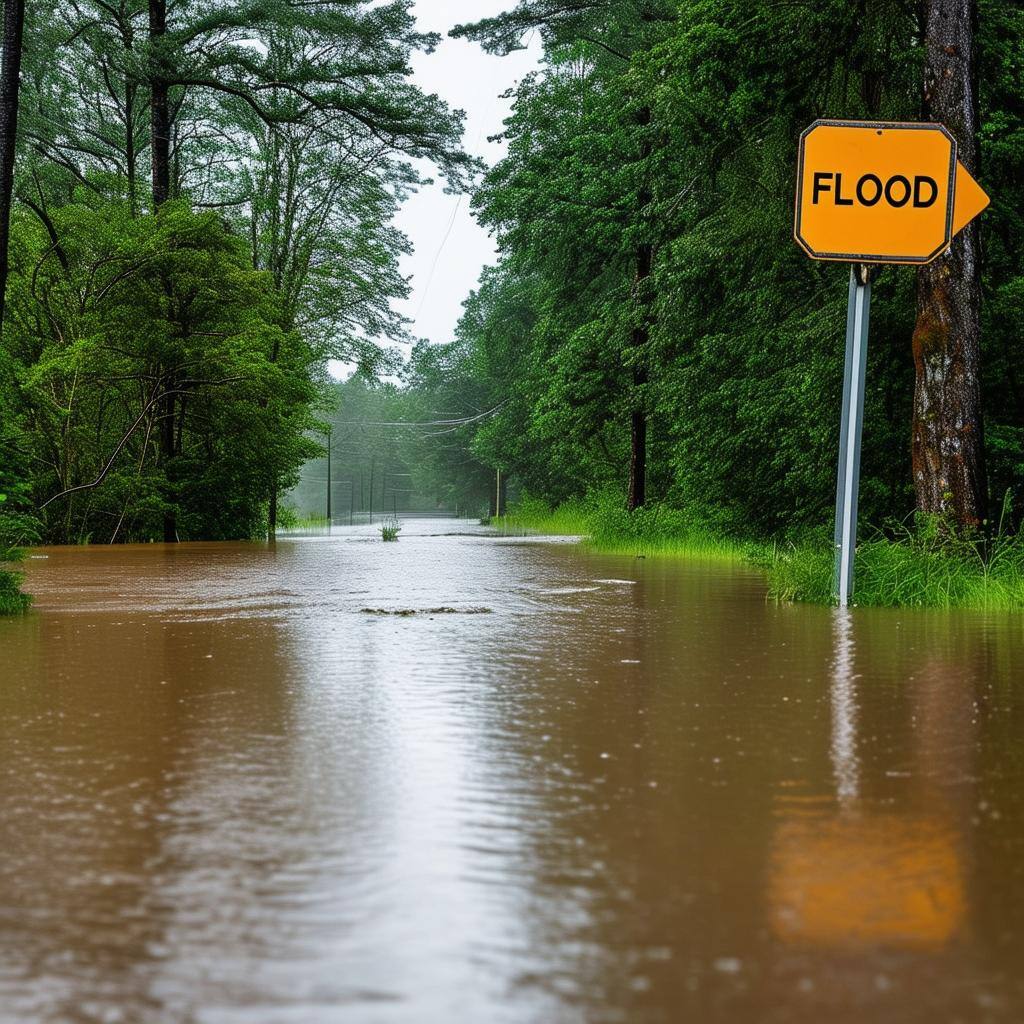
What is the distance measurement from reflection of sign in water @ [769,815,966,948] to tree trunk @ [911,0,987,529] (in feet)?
30.5

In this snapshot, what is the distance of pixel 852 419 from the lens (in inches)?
424

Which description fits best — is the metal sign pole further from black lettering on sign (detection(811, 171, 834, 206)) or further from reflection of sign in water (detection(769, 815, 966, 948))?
reflection of sign in water (detection(769, 815, 966, 948))

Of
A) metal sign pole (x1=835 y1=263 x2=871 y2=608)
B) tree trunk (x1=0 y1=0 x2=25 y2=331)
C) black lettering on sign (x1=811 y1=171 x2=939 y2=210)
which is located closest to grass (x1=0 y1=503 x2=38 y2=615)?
tree trunk (x1=0 y1=0 x2=25 y2=331)

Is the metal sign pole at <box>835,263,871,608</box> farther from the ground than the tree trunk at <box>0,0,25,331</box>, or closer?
closer

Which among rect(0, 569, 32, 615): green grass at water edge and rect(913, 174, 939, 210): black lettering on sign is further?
rect(913, 174, 939, 210): black lettering on sign

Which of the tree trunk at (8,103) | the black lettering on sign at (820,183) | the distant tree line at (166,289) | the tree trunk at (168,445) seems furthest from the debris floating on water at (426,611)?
the tree trunk at (168,445)

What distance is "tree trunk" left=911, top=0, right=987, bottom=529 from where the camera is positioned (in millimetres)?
12359

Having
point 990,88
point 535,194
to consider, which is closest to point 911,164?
point 990,88

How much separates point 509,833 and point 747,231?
14.5 m

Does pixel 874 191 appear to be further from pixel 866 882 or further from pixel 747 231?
pixel 866 882

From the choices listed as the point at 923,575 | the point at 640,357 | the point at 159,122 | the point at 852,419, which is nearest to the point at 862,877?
the point at 852,419

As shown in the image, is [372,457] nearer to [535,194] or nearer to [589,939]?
[535,194]

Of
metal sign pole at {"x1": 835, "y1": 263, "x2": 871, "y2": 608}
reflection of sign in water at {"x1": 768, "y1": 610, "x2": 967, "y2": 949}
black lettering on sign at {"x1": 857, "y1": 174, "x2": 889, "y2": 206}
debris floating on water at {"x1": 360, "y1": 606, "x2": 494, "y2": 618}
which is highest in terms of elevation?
black lettering on sign at {"x1": 857, "y1": 174, "x2": 889, "y2": 206}

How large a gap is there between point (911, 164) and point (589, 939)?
31.2 feet
